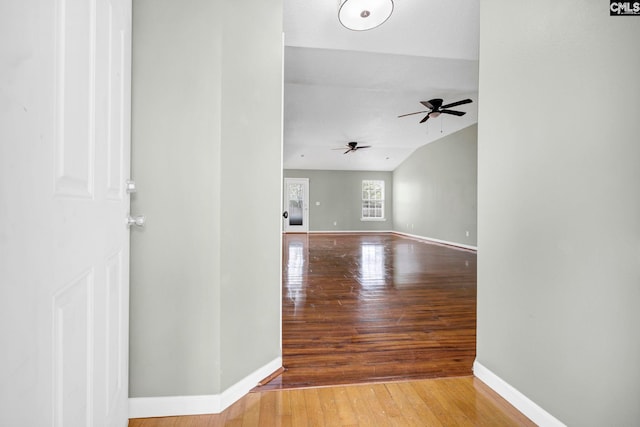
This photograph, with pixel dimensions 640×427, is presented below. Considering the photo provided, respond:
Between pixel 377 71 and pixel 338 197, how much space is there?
752cm

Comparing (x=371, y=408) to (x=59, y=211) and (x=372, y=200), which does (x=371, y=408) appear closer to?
(x=59, y=211)

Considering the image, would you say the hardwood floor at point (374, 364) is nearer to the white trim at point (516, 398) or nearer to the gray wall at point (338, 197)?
the white trim at point (516, 398)

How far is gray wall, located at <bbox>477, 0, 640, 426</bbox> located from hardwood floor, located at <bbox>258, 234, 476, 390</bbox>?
0.49 metres


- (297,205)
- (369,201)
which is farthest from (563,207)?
(369,201)

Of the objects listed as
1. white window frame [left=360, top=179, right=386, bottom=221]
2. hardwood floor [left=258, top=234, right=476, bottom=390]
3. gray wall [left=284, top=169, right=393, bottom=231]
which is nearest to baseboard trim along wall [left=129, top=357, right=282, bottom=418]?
hardwood floor [left=258, top=234, right=476, bottom=390]

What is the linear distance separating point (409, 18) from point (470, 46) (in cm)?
87

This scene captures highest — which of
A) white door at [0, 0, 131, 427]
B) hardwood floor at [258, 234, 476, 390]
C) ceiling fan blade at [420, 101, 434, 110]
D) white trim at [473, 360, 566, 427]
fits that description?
ceiling fan blade at [420, 101, 434, 110]

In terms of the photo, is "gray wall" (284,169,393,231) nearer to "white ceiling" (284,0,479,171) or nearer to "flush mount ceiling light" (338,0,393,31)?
"white ceiling" (284,0,479,171)

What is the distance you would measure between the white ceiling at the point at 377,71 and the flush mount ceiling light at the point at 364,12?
0.80ft

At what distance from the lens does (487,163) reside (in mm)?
1604

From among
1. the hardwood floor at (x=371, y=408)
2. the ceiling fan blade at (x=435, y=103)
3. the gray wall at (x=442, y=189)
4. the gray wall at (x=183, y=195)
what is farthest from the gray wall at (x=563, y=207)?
the gray wall at (x=442, y=189)

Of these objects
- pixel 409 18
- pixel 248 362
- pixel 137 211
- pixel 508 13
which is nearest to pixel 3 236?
pixel 137 211

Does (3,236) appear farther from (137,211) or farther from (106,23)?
(137,211)

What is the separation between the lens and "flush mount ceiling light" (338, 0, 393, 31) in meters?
2.27
